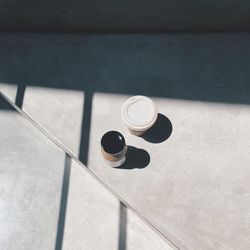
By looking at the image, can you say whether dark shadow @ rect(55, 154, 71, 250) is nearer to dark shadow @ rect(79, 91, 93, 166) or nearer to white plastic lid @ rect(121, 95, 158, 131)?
dark shadow @ rect(79, 91, 93, 166)

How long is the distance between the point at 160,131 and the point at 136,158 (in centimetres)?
18

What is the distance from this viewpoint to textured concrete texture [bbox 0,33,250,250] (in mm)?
1739

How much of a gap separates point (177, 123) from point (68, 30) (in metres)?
0.83

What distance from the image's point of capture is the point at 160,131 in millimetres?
1891

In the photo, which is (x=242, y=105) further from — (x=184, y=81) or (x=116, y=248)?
(x=116, y=248)

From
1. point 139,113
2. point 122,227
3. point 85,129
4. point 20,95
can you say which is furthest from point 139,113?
point 20,95

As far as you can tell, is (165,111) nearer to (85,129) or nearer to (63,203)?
(85,129)

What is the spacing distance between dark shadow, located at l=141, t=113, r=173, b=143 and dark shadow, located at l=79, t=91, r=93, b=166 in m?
0.29

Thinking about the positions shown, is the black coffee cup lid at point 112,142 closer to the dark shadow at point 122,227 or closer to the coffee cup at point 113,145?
the coffee cup at point 113,145

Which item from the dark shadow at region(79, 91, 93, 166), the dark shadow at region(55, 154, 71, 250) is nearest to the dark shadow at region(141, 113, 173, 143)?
the dark shadow at region(79, 91, 93, 166)

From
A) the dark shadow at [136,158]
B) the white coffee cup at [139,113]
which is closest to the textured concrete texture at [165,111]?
the dark shadow at [136,158]

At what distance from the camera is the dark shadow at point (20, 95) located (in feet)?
6.72

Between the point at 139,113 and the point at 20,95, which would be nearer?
the point at 139,113

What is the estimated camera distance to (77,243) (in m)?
1.77
